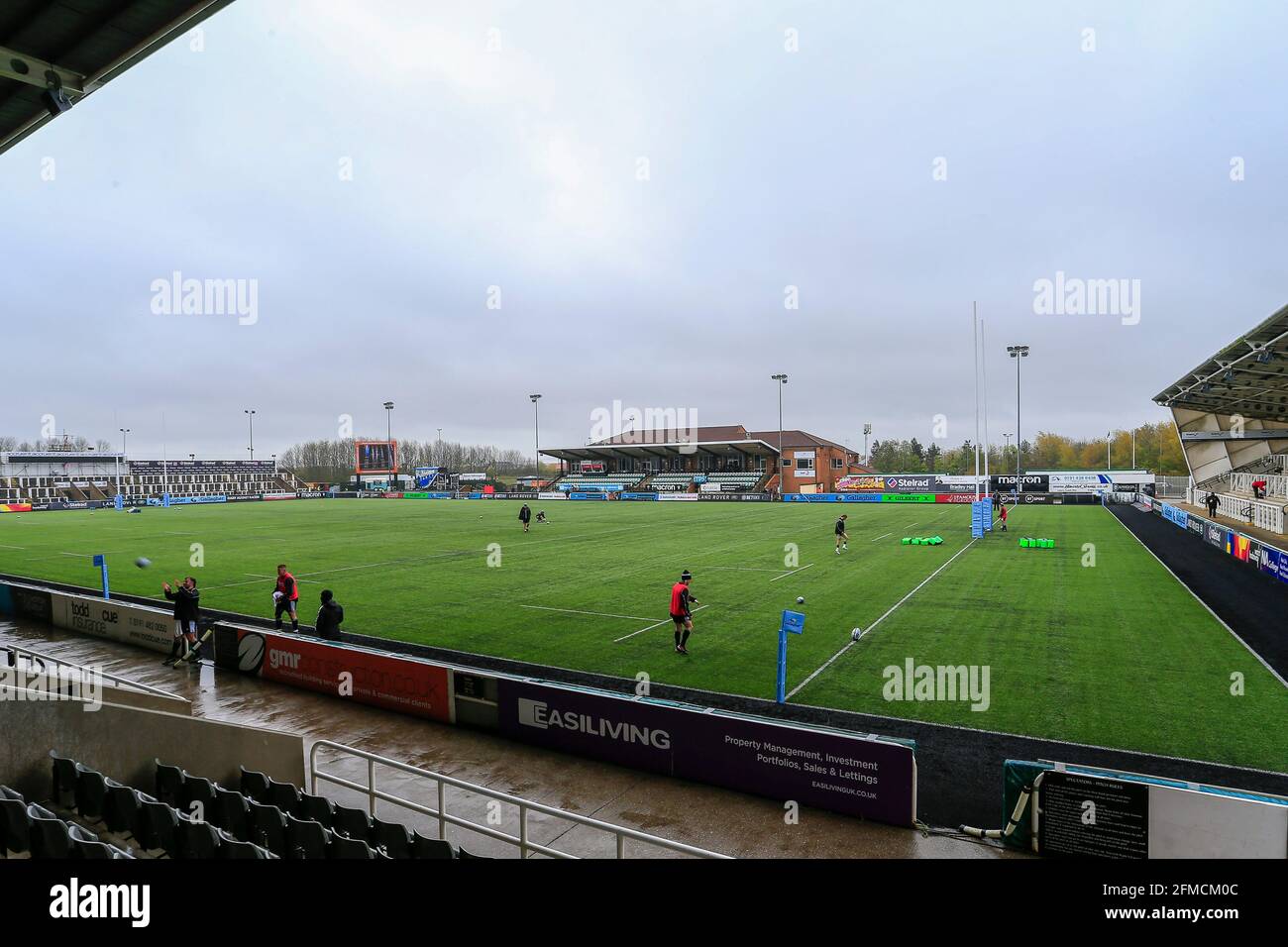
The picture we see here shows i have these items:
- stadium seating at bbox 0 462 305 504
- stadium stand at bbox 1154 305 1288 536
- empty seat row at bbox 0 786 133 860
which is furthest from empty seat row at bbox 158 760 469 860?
stadium seating at bbox 0 462 305 504

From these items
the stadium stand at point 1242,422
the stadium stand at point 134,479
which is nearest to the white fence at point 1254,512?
the stadium stand at point 1242,422

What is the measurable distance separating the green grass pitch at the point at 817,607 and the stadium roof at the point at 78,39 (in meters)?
12.0

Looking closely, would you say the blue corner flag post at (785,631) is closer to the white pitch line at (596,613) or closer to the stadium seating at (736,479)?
the white pitch line at (596,613)

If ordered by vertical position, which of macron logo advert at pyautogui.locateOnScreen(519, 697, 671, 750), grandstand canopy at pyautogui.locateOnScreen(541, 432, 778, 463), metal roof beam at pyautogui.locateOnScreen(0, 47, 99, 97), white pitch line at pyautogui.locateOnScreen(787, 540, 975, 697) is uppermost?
metal roof beam at pyautogui.locateOnScreen(0, 47, 99, 97)

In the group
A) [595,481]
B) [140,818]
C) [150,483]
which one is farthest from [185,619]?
[150,483]

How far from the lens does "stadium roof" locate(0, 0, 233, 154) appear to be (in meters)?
9.04

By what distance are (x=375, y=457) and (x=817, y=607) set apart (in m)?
120

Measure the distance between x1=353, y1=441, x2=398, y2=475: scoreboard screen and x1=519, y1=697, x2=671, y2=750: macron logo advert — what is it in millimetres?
122544

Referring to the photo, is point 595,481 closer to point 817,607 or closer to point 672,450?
point 672,450

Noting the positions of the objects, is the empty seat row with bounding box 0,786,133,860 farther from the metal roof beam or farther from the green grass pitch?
the metal roof beam

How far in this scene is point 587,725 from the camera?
10.2 metres

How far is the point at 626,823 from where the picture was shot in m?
8.27
